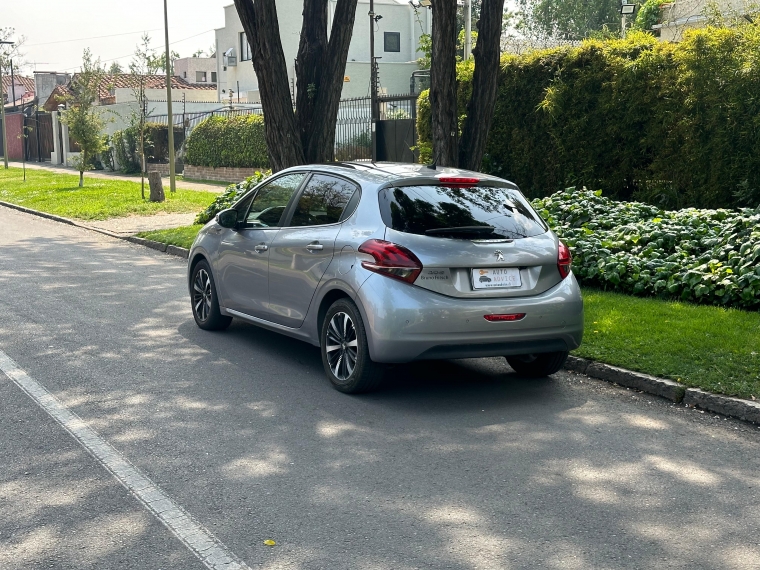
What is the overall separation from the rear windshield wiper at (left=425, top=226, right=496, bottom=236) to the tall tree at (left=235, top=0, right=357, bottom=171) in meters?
7.65

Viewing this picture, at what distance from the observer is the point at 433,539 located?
434 cm

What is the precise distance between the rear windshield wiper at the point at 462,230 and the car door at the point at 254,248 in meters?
1.68

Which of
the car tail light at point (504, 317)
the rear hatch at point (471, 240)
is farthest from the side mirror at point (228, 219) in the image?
the car tail light at point (504, 317)

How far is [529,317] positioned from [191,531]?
10.2 ft

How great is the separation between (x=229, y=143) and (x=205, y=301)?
2355cm

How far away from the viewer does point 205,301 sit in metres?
9.16


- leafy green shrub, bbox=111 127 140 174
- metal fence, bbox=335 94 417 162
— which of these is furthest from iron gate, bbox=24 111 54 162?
metal fence, bbox=335 94 417 162

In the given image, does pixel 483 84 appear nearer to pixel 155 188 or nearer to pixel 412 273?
pixel 412 273

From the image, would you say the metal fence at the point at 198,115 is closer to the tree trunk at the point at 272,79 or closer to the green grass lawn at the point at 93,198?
the green grass lawn at the point at 93,198

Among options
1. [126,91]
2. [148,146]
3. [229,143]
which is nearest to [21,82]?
[126,91]

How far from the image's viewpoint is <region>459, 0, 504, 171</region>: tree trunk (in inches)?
477

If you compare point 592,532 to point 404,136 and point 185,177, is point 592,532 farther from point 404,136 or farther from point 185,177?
point 185,177

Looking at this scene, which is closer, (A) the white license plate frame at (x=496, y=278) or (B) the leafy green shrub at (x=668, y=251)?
(A) the white license plate frame at (x=496, y=278)

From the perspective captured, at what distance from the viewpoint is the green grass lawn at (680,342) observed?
7027 millimetres
